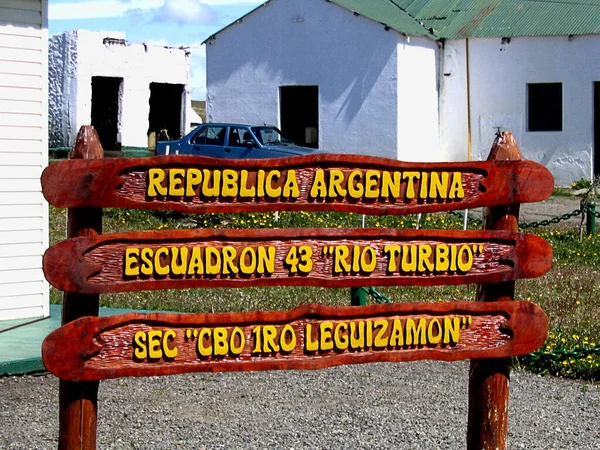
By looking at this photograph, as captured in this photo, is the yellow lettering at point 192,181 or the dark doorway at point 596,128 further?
the dark doorway at point 596,128

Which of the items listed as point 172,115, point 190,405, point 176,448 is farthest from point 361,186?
point 172,115

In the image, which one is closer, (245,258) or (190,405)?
(245,258)

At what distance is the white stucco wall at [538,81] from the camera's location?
25000 mm

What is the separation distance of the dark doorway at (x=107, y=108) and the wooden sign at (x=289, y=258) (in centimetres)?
2683

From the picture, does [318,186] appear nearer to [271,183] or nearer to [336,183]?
[336,183]

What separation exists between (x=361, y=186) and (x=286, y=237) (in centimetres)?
40

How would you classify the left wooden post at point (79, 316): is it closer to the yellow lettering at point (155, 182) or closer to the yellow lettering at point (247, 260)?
the yellow lettering at point (155, 182)

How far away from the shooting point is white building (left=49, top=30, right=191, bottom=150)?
2947 cm

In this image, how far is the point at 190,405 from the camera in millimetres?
6973

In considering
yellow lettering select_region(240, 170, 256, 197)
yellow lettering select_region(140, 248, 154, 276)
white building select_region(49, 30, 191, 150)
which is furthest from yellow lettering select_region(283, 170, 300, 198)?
white building select_region(49, 30, 191, 150)

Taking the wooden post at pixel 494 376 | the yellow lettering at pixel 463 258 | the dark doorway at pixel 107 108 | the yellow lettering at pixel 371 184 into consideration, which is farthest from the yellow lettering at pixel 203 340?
the dark doorway at pixel 107 108

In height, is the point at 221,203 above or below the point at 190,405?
above

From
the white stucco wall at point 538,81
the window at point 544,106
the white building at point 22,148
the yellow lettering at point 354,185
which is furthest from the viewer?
the window at point 544,106

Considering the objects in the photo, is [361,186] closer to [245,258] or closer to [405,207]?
[405,207]
